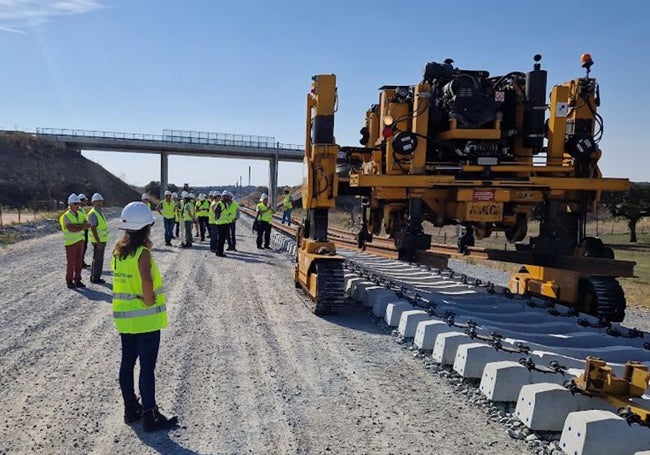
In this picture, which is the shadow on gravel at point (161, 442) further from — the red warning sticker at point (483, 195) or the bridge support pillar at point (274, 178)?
the bridge support pillar at point (274, 178)

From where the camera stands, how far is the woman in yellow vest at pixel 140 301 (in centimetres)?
456

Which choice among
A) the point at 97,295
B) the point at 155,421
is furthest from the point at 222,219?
the point at 155,421

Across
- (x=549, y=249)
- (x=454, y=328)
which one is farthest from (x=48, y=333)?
(x=549, y=249)

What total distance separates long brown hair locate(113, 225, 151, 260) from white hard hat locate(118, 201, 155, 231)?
0.16ft

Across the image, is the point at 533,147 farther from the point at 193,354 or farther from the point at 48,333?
the point at 48,333

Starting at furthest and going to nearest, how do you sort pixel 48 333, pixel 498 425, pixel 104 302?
1. pixel 104 302
2. pixel 48 333
3. pixel 498 425

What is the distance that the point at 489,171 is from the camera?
8039 mm

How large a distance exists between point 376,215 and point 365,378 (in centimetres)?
505

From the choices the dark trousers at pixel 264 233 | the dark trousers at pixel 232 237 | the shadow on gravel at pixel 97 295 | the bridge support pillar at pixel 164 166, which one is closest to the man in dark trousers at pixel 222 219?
the dark trousers at pixel 232 237

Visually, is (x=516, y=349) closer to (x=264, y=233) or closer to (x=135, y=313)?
(x=135, y=313)

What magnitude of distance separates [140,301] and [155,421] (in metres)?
0.95

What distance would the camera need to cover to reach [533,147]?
8.51m

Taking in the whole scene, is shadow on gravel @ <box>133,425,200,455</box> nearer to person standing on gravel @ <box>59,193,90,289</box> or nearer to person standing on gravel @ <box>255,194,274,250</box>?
person standing on gravel @ <box>59,193,90,289</box>

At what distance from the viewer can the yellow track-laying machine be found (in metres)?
7.91
